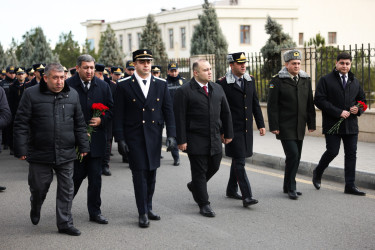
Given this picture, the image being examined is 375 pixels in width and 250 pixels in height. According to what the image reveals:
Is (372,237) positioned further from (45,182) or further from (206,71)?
(45,182)

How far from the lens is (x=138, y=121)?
6.43 meters

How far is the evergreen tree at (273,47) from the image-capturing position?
16.0 metres

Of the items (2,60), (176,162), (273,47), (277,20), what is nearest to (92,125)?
(176,162)

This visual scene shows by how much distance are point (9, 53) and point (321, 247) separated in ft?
139

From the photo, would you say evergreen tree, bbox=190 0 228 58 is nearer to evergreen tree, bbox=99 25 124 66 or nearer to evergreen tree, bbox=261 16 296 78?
evergreen tree, bbox=99 25 124 66

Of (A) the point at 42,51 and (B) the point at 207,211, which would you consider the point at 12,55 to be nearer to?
(A) the point at 42,51

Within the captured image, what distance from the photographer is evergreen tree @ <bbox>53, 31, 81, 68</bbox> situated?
3769 cm

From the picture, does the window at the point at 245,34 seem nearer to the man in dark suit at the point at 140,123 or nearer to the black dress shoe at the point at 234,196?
the black dress shoe at the point at 234,196

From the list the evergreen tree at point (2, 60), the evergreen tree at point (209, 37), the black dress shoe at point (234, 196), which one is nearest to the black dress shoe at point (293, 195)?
the black dress shoe at point (234, 196)

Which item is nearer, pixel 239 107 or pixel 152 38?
pixel 239 107

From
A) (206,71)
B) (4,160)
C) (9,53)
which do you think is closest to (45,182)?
(206,71)

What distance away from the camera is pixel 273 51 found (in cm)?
1716

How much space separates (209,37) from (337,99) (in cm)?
2491

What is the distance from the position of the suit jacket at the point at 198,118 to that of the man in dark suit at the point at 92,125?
2.82 feet
